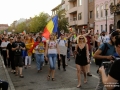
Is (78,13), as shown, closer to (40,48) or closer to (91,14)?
(91,14)

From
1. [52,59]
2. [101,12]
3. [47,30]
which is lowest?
[52,59]

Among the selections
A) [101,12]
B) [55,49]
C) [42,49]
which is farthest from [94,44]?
[101,12]

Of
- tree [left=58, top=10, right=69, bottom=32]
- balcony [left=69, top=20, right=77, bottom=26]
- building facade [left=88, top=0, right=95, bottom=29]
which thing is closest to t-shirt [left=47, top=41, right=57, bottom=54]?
building facade [left=88, top=0, right=95, bottom=29]

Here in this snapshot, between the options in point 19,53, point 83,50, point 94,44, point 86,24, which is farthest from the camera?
point 86,24

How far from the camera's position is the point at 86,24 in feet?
156

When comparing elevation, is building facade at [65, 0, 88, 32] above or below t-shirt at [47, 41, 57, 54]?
above

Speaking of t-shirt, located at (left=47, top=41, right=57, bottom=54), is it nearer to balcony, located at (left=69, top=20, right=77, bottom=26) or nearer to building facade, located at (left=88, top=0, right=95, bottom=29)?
building facade, located at (left=88, top=0, right=95, bottom=29)

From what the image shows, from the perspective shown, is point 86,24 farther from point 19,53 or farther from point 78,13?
point 19,53

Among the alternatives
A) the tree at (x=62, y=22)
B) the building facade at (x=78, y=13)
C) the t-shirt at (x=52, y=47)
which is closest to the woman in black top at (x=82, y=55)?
the t-shirt at (x=52, y=47)

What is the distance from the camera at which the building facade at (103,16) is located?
37312mm

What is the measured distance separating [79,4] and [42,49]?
39.9m

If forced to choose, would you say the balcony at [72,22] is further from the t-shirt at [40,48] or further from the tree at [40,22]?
Result: the t-shirt at [40,48]

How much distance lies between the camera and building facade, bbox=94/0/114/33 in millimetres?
37312

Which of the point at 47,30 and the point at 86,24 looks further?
the point at 86,24
